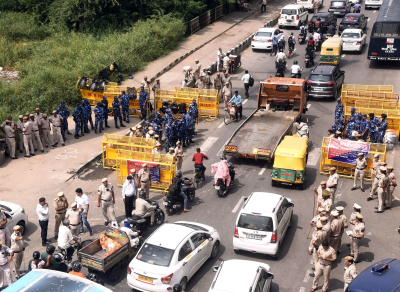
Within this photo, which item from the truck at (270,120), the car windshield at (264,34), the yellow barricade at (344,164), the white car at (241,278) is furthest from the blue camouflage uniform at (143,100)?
the car windshield at (264,34)

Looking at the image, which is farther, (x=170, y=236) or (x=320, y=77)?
(x=320, y=77)

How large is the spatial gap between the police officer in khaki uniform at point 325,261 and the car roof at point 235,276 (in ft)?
5.05

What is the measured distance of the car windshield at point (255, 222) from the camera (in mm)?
13898

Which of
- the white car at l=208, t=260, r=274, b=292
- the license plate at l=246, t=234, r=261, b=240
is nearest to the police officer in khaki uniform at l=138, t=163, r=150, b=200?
the license plate at l=246, t=234, r=261, b=240

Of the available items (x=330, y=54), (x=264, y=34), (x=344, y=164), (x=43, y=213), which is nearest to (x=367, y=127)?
(x=344, y=164)

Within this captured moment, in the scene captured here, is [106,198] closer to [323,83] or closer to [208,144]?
[208,144]

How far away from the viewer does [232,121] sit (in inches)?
991

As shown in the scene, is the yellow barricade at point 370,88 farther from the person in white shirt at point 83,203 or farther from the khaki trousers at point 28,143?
the khaki trousers at point 28,143

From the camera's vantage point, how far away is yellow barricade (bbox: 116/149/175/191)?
18438 mm

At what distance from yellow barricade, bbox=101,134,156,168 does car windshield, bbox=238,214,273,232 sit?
640cm

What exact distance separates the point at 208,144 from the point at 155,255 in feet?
34.5

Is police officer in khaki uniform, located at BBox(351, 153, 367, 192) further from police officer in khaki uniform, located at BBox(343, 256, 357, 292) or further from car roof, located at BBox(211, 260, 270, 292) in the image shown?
car roof, located at BBox(211, 260, 270, 292)

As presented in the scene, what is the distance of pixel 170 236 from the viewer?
1315cm

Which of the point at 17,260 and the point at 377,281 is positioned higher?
the point at 377,281
